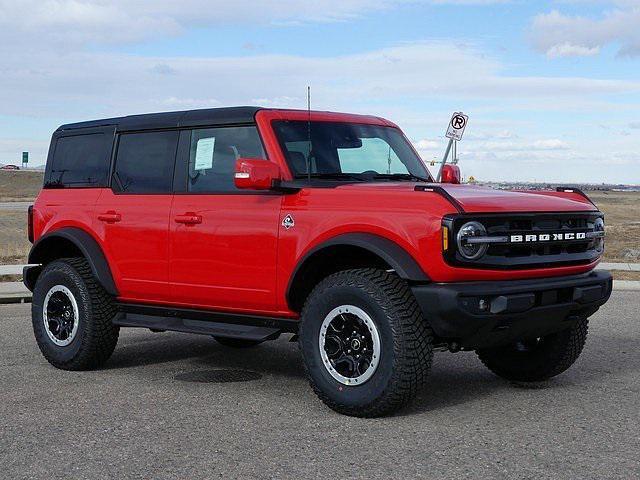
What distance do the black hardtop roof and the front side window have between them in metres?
0.07

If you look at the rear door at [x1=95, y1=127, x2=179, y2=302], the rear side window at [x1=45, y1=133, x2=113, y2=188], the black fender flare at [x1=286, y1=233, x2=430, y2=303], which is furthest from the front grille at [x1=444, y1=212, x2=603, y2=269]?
the rear side window at [x1=45, y1=133, x2=113, y2=188]

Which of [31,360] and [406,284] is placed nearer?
[406,284]

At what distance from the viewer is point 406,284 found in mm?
6020

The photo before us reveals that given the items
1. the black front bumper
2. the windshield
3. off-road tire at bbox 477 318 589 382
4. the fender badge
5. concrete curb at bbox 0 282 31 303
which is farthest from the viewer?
concrete curb at bbox 0 282 31 303

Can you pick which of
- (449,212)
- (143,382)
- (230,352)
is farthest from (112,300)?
(449,212)

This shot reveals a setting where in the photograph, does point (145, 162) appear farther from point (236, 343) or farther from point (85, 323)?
point (236, 343)

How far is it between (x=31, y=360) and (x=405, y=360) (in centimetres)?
411

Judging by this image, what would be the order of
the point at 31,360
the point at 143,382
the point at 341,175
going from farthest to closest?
the point at 31,360 → the point at 143,382 → the point at 341,175

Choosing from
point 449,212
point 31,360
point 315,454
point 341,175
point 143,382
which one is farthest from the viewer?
point 31,360

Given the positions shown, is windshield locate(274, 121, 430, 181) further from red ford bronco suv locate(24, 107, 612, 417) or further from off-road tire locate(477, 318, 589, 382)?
off-road tire locate(477, 318, 589, 382)

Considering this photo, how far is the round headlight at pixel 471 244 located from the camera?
18.9 ft

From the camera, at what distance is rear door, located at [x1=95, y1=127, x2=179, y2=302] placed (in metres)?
7.37

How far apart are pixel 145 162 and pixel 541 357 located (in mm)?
3472

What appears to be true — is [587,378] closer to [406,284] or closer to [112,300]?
[406,284]
